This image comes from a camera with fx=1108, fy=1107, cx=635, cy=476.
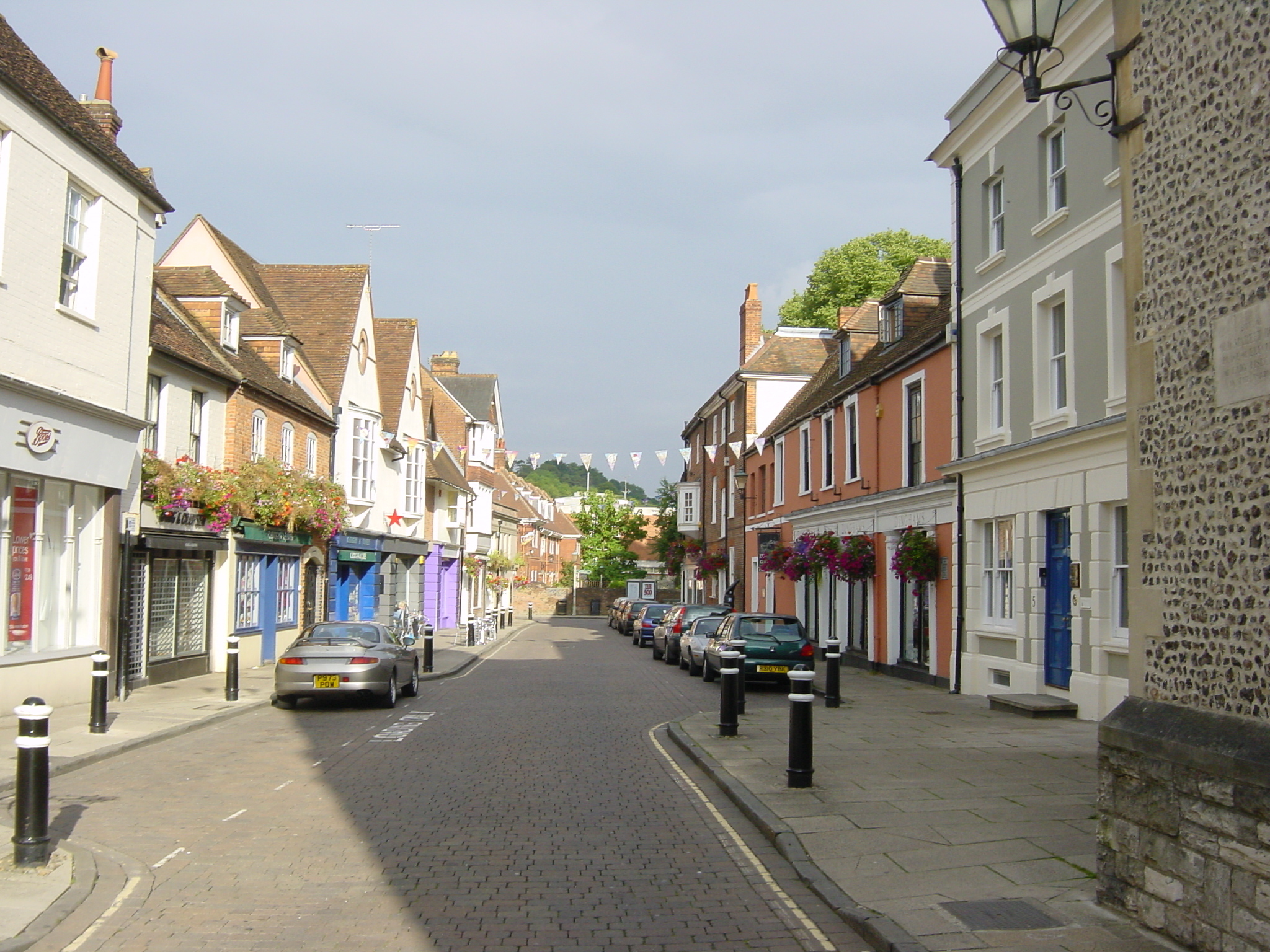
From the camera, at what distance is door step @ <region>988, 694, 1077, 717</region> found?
1467 cm

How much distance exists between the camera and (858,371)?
2722 cm

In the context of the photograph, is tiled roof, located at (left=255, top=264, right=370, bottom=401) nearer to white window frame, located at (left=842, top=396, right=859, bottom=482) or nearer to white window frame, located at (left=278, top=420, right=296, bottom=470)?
white window frame, located at (left=278, top=420, right=296, bottom=470)

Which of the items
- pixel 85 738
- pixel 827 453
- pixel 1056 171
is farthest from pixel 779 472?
pixel 85 738

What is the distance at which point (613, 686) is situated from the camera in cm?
2195

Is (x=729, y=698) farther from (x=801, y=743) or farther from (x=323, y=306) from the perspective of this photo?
(x=323, y=306)

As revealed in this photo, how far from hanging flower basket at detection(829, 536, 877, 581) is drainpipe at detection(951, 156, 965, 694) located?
5.07 metres

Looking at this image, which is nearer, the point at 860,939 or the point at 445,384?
the point at 860,939

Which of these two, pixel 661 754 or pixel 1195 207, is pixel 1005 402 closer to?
pixel 661 754

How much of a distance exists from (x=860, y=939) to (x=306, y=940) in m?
2.89

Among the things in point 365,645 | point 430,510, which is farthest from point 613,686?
point 430,510

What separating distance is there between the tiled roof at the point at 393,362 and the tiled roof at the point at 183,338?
1135cm

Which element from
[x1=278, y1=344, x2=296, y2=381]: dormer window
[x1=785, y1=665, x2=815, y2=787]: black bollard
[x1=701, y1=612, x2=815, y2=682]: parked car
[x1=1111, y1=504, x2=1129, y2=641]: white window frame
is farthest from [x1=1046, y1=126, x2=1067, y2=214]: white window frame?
[x1=278, y1=344, x2=296, y2=381]: dormer window

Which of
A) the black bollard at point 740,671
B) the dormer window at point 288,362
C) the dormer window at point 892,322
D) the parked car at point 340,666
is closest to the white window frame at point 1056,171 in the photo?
the black bollard at point 740,671

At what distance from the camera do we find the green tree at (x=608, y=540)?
77562 mm
